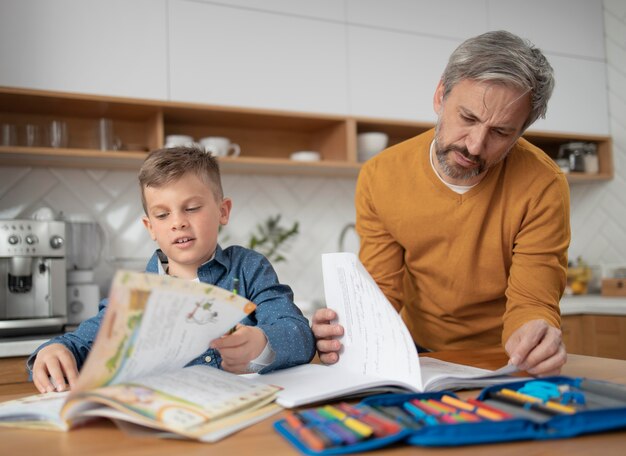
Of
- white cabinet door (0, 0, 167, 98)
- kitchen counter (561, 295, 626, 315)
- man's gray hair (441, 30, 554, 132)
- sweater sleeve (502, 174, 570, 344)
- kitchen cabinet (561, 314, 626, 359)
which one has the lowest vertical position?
kitchen cabinet (561, 314, 626, 359)

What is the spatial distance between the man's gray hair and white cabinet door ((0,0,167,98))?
1641 millimetres

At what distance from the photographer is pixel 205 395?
0.77m

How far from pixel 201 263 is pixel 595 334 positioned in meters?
2.28

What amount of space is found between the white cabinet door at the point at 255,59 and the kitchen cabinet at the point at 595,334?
151 cm

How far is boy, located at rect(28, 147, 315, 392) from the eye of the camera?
3.52 ft

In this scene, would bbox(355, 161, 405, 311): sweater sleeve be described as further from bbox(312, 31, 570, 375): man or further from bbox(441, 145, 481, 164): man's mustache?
bbox(441, 145, 481, 164): man's mustache

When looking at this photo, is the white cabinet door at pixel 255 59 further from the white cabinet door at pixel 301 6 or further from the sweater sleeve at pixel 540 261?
the sweater sleeve at pixel 540 261

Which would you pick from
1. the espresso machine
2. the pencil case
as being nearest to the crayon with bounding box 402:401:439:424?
the pencil case

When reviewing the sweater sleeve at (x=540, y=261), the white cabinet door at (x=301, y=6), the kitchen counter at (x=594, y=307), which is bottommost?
the kitchen counter at (x=594, y=307)

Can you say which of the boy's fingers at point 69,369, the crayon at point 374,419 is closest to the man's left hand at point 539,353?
the crayon at point 374,419

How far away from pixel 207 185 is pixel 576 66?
3.13 metres

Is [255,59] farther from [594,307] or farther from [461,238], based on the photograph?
[594,307]

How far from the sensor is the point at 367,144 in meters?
3.06

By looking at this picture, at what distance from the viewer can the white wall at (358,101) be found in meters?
2.72
